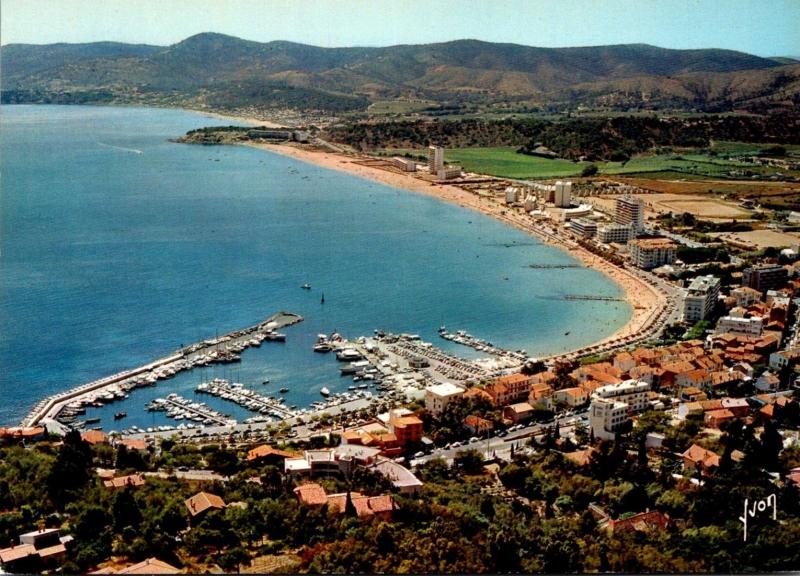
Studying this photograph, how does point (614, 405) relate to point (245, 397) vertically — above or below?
above

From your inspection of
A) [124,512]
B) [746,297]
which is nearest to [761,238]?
[746,297]

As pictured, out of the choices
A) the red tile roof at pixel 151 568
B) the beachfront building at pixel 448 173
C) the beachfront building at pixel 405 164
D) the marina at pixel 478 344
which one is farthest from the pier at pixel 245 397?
the beachfront building at pixel 405 164

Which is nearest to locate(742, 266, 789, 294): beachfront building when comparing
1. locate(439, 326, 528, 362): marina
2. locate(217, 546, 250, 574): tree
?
locate(439, 326, 528, 362): marina

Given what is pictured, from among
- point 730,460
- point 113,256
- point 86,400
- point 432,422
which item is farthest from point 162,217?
point 730,460

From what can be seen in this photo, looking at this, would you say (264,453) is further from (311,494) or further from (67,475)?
(67,475)

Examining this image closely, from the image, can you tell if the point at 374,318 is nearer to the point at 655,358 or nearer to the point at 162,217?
the point at 655,358

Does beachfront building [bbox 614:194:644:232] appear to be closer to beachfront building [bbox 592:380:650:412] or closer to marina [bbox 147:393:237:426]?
beachfront building [bbox 592:380:650:412]
